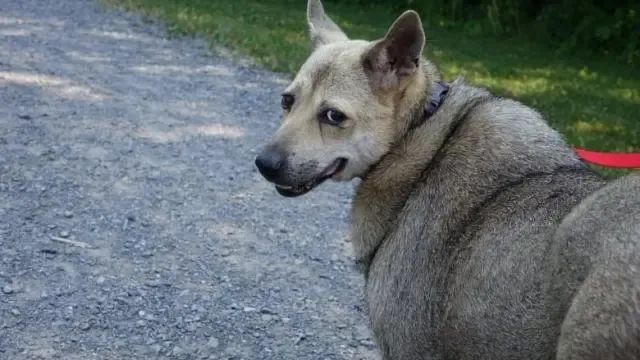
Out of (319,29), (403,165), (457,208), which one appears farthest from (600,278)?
(319,29)

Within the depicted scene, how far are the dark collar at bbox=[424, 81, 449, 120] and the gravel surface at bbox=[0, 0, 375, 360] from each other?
1.63 metres

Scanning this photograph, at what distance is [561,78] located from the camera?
12.1 metres

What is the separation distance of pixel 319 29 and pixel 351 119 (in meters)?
0.87

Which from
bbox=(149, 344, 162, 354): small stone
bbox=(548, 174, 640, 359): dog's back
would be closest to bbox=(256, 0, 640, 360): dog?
bbox=(548, 174, 640, 359): dog's back

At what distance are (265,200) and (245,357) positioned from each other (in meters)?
2.31

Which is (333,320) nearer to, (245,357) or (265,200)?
(245,357)

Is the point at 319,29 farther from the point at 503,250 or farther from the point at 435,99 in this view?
the point at 503,250

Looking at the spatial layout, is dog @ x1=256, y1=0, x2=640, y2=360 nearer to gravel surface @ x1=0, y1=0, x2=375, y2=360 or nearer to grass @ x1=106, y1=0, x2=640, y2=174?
gravel surface @ x1=0, y1=0, x2=375, y2=360

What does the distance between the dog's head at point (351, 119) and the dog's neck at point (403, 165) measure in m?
0.04

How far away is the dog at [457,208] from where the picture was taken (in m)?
3.04

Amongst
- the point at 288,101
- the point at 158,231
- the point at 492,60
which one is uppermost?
the point at 288,101

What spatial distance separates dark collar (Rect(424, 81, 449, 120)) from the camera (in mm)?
4180

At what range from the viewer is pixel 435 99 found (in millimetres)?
4207

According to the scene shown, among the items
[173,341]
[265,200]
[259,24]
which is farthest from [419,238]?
[259,24]
